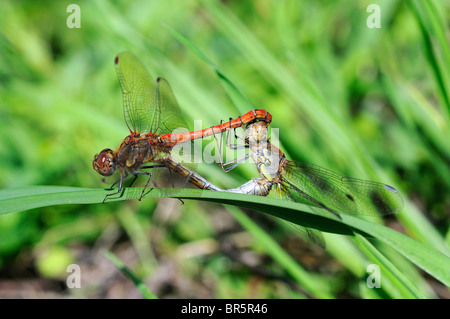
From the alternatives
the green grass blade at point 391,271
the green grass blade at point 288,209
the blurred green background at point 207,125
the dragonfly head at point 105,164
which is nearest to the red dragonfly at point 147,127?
the dragonfly head at point 105,164

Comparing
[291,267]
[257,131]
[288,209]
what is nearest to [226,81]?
[257,131]

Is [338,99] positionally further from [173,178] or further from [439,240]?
[173,178]

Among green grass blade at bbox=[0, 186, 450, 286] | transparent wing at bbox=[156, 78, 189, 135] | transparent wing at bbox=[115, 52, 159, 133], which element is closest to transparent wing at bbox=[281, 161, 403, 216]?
green grass blade at bbox=[0, 186, 450, 286]

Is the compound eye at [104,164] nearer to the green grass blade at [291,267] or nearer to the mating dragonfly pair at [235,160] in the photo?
the mating dragonfly pair at [235,160]

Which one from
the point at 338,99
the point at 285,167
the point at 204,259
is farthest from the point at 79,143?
the point at 338,99

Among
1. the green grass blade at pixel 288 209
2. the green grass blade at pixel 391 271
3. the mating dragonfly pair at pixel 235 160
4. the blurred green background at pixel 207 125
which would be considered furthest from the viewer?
the blurred green background at pixel 207 125

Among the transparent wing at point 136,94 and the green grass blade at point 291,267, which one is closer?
the green grass blade at point 291,267

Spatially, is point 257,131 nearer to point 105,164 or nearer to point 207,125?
point 207,125
